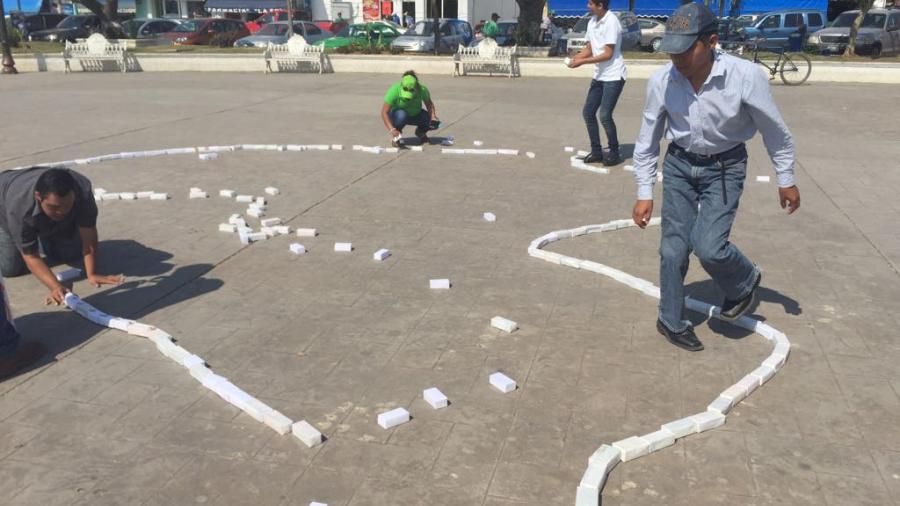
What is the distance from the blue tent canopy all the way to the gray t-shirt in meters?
32.7

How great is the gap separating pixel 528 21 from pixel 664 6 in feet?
47.4

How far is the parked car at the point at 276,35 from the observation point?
2656 centimetres

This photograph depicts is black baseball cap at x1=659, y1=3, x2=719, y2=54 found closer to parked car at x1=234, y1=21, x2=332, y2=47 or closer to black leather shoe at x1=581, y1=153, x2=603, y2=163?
black leather shoe at x1=581, y1=153, x2=603, y2=163

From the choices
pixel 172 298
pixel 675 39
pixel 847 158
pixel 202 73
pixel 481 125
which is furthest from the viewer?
pixel 202 73

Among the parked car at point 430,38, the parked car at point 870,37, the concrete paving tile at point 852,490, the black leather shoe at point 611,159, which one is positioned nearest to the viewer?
the concrete paving tile at point 852,490

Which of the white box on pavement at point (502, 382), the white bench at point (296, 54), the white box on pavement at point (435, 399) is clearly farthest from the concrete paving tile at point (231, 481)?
the white bench at point (296, 54)

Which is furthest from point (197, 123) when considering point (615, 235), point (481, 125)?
point (615, 235)

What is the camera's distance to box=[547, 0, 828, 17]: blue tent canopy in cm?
3447

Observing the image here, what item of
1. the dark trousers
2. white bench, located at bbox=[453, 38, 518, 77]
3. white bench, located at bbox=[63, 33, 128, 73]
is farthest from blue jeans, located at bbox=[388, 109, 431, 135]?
white bench, located at bbox=[63, 33, 128, 73]

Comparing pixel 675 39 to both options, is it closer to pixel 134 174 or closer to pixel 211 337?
pixel 211 337

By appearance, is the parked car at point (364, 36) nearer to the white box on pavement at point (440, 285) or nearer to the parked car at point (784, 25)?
the parked car at point (784, 25)

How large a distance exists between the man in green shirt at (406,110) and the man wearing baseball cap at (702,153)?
613cm

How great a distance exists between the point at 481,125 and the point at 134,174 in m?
5.84

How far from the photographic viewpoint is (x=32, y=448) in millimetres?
3555
